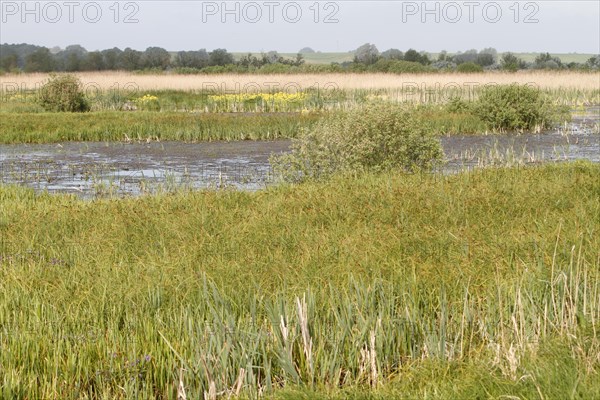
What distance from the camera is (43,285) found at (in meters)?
6.81

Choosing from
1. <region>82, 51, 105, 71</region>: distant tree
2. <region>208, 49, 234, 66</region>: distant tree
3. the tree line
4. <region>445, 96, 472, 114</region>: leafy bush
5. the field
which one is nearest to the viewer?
the field

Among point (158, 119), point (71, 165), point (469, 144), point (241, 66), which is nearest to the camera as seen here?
point (71, 165)

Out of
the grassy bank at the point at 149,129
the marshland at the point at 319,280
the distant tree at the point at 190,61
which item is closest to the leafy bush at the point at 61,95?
the grassy bank at the point at 149,129

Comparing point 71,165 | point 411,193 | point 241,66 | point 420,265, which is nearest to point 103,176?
point 71,165

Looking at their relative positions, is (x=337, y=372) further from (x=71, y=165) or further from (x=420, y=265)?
(x=71, y=165)

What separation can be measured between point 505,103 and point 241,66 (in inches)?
1583

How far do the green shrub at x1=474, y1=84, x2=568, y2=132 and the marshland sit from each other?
10210 mm

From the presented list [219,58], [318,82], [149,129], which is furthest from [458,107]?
[219,58]

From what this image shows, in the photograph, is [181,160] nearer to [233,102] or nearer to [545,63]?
[233,102]

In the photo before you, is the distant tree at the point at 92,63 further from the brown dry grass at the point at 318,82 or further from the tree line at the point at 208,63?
the brown dry grass at the point at 318,82

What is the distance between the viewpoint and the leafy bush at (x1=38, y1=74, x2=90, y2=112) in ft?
95.5

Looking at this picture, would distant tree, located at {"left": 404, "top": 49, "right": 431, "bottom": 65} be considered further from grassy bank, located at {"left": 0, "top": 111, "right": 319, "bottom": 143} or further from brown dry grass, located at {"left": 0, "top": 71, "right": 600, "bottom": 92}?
grassy bank, located at {"left": 0, "top": 111, "right": 319, "bottom": 143}

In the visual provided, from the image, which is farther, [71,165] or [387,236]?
[71,165]

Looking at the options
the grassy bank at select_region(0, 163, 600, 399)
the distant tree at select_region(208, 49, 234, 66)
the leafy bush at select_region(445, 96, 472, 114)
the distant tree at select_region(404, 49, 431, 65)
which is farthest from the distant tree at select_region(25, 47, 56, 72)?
the grassy bank at select_region(0, 163, 600, 399)
